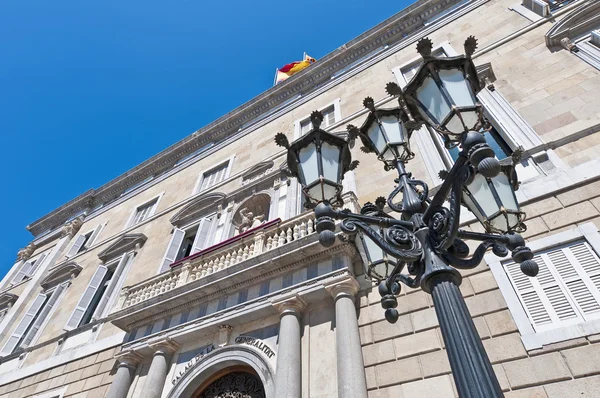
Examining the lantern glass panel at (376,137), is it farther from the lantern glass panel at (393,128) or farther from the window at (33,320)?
the window at (33,320)

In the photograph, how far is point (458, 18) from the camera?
1246cm

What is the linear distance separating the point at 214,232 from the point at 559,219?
930 cm

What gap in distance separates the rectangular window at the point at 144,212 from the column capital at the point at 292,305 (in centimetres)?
1048

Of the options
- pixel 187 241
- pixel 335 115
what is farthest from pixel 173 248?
pixel 335 115

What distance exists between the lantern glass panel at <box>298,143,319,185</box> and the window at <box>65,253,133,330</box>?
36.0 ft

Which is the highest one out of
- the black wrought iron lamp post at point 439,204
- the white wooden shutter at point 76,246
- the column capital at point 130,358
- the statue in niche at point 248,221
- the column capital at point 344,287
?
the white wooden shutter at point 76,246

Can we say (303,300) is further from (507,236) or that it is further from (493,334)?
(507,236)

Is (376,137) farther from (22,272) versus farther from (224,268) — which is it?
(22,272)

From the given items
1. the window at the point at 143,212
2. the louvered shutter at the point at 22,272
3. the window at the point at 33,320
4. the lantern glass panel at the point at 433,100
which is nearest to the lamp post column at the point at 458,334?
the lantern glass panel at the point at 433,100

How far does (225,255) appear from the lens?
923 centimetres

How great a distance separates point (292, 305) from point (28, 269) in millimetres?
18712

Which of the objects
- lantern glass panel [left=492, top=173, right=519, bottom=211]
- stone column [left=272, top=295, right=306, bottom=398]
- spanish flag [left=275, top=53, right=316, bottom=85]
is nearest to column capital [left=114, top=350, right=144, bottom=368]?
stone column [left=272, top=295, right=306, bottom=398]

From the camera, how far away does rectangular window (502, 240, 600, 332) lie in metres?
4.85

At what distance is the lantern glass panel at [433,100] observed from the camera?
9.70 ft
